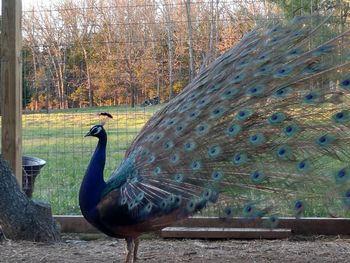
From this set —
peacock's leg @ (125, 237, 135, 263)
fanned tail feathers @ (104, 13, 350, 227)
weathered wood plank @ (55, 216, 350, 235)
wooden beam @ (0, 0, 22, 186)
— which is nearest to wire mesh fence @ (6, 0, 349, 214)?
wooden beam @ (0, 0, 22, 186)

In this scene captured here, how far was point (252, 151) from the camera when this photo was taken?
4.82m

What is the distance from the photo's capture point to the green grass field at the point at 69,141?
7.06 meters

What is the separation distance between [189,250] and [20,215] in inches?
61.7

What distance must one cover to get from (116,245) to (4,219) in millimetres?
1075

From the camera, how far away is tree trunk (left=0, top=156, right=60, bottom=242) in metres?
5.65

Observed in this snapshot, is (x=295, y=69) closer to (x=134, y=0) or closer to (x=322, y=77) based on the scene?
(x=322, y=77)

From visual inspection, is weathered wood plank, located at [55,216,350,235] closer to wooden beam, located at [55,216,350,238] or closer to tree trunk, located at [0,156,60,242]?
wooden beam, located at [55,216,350,238]

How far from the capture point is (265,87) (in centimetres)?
492

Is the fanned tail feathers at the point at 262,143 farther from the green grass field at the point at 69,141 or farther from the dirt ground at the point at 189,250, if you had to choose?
the green grass field at the point at 69,141

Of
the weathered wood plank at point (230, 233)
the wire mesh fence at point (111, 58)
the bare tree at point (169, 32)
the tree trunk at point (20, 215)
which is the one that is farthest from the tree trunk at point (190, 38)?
the tree trunk at point (20, 215)

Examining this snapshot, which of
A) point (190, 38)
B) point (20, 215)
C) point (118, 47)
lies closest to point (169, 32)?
point (190, 38)

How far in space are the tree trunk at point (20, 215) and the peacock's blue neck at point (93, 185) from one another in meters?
1.00

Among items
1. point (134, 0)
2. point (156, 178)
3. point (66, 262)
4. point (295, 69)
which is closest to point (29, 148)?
point (134, 0)

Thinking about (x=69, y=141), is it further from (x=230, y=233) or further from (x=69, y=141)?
(x=230, y=233)
